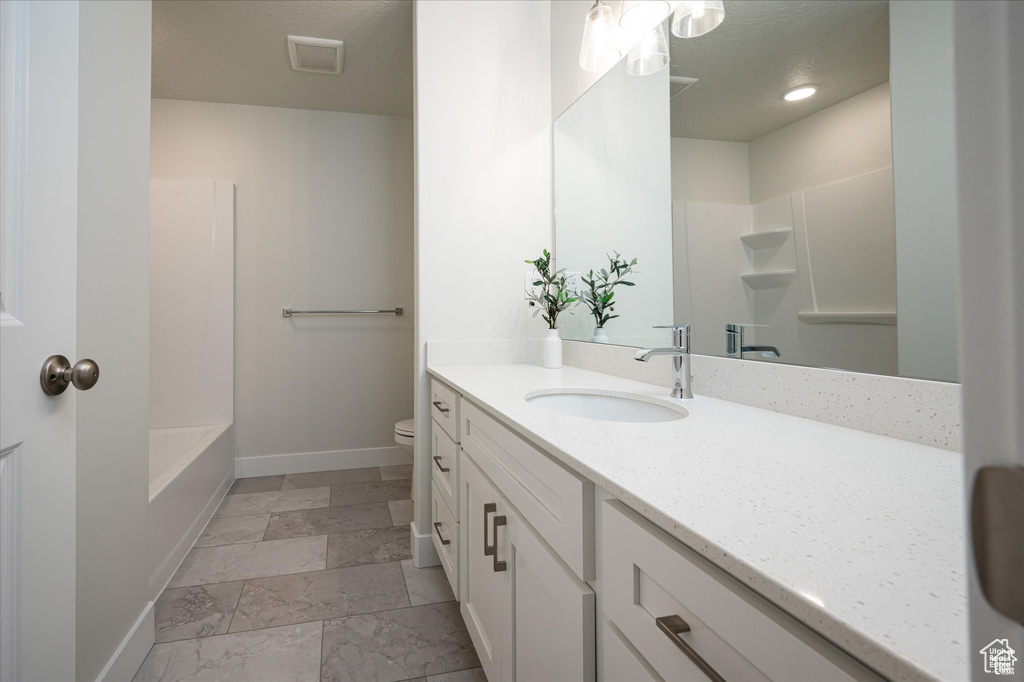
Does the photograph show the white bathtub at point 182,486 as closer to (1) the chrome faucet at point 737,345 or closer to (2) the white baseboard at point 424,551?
(2) the white baseboard at point 424,551

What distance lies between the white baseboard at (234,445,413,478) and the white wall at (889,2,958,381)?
3029 millimetres

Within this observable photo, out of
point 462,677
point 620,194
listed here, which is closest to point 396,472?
point 462,677

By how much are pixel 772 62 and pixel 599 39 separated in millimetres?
695

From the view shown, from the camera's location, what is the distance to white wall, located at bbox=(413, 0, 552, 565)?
2.04 meters

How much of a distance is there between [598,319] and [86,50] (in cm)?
160

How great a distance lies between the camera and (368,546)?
86.5 inches

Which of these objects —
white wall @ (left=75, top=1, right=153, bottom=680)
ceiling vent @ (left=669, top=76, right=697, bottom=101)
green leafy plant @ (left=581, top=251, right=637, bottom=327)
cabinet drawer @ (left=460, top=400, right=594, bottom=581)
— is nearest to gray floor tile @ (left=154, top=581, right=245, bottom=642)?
white wall @ (left=75, top=1, right=153, bottom=680)

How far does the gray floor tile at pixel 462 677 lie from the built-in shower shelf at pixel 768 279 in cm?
124

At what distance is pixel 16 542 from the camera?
79cm

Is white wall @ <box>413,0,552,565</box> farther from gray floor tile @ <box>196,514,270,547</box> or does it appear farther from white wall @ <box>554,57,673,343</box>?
gray floor tile @ <box>196,514,270,547</box>

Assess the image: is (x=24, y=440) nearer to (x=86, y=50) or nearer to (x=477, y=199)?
(x=86, y=50)

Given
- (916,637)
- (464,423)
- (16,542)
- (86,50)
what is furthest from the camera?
(464,423)

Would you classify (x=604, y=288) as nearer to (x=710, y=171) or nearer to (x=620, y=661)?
(x=710, y=171)

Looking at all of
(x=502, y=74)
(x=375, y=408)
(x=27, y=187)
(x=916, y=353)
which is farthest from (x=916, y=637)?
(x=375, y=408)
